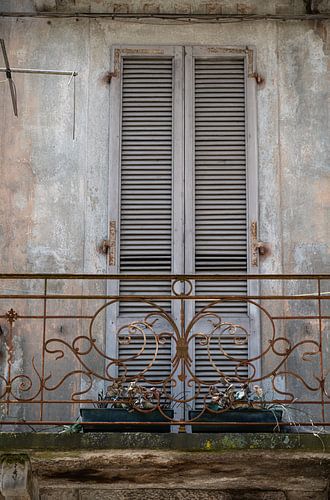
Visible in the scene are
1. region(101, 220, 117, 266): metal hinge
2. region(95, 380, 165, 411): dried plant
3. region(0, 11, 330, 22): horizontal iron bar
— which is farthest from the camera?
region(0, 11, 330, 22): horizontal iron bar

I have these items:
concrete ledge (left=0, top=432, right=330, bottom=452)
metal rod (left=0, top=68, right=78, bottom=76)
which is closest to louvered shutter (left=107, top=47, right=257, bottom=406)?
metal rod (left=0, top=68, right=78, bottom=76)

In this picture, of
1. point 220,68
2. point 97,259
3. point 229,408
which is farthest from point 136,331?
point 220,68

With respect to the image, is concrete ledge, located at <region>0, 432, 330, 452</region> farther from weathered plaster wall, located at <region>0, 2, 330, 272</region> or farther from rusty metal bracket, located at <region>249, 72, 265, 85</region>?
rusty metal bracket, located at <region>249, 72, 265, 85</region>

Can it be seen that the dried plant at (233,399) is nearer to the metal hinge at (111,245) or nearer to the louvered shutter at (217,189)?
the louvered shutter at (217,189)

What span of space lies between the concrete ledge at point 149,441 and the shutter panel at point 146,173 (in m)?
1.49

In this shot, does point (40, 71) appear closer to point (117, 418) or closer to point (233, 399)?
point (117, 418)

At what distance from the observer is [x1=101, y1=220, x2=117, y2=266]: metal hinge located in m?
8.59

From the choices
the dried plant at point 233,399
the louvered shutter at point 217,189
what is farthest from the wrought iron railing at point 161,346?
the dried plant at point 233,399

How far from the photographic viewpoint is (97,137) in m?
8.84

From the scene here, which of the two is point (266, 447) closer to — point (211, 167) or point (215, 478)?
point (215, 478)

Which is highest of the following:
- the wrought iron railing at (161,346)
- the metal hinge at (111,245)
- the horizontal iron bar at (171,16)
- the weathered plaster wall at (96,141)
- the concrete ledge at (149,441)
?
the horizontal iron bar at (171,16)

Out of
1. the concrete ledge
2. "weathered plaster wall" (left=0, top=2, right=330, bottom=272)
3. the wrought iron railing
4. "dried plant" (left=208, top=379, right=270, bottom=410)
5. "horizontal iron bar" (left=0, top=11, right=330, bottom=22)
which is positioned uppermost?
"horizontal iron bar" (left=0, top=11, right=330, bottom=22)

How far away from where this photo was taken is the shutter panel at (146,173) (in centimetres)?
862

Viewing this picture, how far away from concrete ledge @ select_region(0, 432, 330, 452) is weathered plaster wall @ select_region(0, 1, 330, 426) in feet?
5.35
